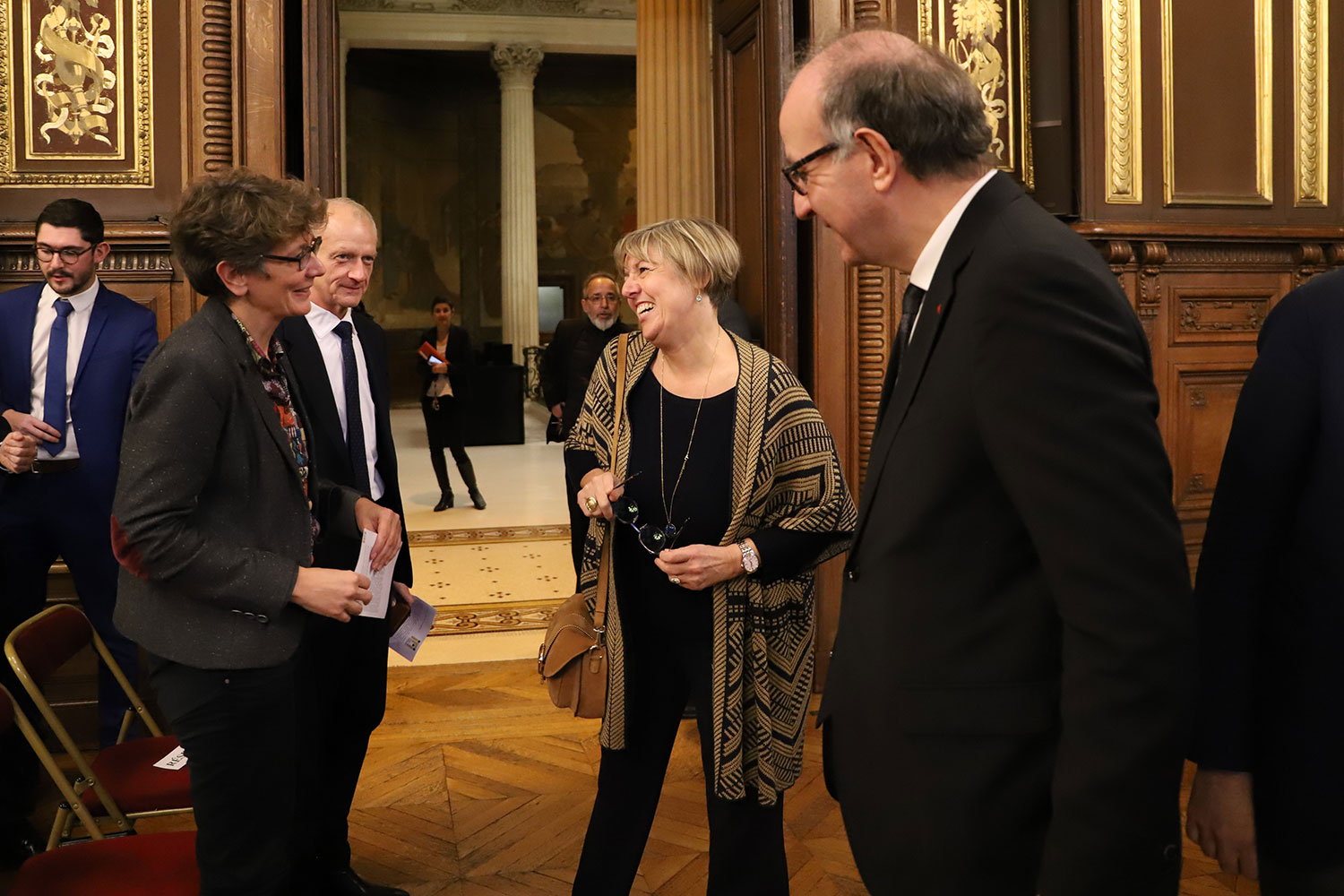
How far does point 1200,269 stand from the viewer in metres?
5.14

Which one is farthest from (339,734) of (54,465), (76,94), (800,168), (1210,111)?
(1210,111)

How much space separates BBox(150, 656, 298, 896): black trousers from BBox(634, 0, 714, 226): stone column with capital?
4295 mm

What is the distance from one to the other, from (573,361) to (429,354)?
3.74 meters

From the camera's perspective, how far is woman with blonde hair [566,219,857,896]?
98.9 inches

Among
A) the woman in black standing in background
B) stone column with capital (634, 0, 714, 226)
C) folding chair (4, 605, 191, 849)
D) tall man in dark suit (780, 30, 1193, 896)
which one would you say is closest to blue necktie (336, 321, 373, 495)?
folding chair (4, 605, 191, 849)

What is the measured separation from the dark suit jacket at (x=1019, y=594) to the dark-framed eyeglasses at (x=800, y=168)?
0.19m

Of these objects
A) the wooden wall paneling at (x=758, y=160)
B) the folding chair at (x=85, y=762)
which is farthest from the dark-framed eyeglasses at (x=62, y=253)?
the wooden wall paneling at (x=758, y=160)

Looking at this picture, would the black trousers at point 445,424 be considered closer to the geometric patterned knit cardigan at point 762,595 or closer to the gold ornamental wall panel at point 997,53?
the gold ornamental wall panel at point 997,53

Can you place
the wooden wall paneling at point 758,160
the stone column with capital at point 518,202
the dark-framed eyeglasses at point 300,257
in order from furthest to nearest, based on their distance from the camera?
the stone column with capital at point 518,202 < the wooden wall paneling at point 758,160 < the dark-framed eyeglasses at point 300,257

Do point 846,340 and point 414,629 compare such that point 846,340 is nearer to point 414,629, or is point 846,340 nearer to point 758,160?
point 758,160

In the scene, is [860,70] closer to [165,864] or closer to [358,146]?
[165,864]

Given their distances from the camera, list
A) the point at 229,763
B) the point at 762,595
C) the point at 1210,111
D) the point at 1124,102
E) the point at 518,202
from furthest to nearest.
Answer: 1. the point at 518,202
2. the point at 1210,111
3. the point at 1124,102
4. the point at 762,595
5. the point at 229,763

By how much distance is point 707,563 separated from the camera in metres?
2.45

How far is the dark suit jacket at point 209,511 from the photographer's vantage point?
1.95 metres
